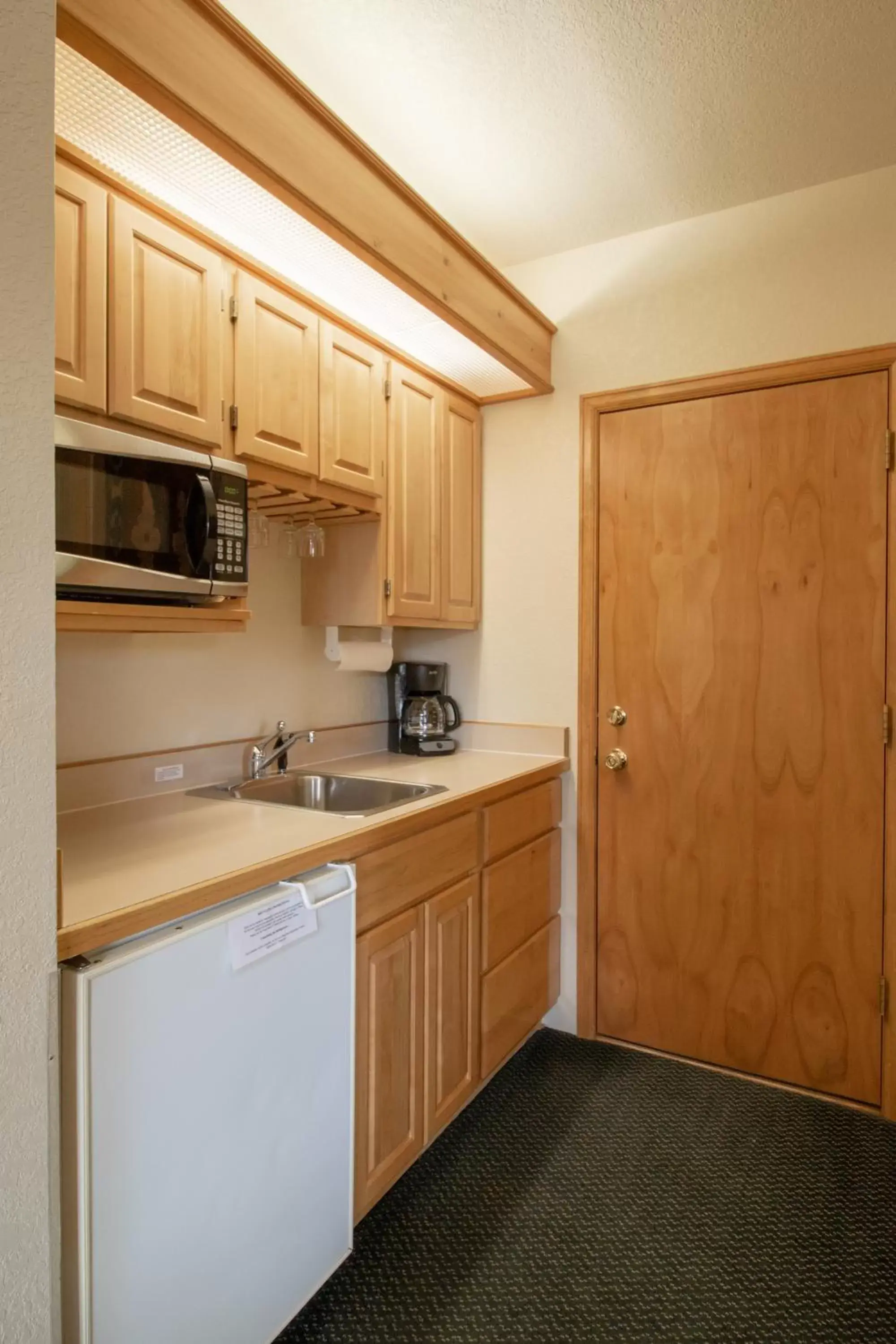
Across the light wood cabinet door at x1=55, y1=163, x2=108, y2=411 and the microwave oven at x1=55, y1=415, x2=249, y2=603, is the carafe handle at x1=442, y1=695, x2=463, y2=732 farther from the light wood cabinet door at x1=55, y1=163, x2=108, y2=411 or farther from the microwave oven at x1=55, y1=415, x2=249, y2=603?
the light wood cabinet door at x1=55, y1=163, x2=108, y2=411

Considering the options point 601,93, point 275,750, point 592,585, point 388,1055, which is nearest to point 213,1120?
point 388,1055

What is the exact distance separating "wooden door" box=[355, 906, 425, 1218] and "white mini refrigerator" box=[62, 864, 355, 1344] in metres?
0.08

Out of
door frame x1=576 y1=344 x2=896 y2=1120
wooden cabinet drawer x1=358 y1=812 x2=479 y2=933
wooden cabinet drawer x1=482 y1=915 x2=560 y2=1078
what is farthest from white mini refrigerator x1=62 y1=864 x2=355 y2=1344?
door frame x1=576 y1=344 x2=896 y2=1120

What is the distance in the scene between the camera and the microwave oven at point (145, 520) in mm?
1263

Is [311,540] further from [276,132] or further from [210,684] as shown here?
[276,132]

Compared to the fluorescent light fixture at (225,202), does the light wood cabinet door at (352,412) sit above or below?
below

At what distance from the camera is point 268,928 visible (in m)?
1.35

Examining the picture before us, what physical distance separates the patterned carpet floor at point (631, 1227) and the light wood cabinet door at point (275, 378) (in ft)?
5.82

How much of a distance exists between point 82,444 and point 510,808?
59.7 inches

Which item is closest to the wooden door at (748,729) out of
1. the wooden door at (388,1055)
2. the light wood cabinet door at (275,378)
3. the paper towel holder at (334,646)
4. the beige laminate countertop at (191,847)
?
the beige laminate countertop at (191,847)

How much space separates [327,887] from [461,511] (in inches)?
62.0

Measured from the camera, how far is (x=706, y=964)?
8.04 ft

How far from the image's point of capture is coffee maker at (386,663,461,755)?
2.73 metres

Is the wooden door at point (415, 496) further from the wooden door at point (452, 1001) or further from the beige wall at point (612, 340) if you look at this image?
the wooden door at point (452, 1001)
